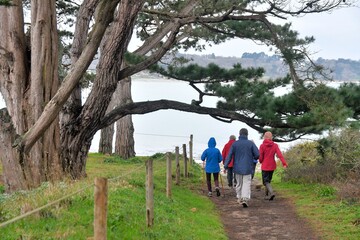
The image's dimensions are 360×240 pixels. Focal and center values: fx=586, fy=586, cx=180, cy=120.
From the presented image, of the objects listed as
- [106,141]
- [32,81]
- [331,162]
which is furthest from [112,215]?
[106,141]

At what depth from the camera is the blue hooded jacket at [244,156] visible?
13.5 meters

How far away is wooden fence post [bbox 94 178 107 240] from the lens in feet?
19.5

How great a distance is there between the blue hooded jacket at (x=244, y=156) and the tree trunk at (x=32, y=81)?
4062 mm

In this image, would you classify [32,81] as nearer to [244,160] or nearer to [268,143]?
[244,160]

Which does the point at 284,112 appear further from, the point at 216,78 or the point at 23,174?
the point at 23,174

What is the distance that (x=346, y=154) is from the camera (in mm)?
14570

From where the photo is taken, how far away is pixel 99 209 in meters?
5.95

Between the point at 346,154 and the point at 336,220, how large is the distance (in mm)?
3567

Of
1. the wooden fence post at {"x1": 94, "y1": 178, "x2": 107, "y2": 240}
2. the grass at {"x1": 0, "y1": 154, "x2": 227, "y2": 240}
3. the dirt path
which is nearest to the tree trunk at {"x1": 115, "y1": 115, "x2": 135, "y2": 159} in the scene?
the dirt path

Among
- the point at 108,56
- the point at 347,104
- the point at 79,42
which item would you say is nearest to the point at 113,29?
the point at 108,56

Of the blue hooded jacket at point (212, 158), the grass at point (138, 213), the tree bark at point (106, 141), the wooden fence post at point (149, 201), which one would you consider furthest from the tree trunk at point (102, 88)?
the tree bark at point (106, 141)

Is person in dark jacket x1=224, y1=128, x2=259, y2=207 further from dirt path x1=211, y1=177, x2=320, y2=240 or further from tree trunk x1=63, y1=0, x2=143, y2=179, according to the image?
tree trunk x1=63, y1=0, x2=143, y2=179

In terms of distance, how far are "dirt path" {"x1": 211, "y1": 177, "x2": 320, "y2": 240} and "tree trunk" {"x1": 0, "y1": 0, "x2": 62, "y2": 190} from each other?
3.86m

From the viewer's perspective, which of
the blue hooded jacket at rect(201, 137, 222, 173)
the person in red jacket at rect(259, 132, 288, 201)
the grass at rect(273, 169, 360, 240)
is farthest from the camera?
the blue hooded jacket at rect(201, 137, 222, 173)
